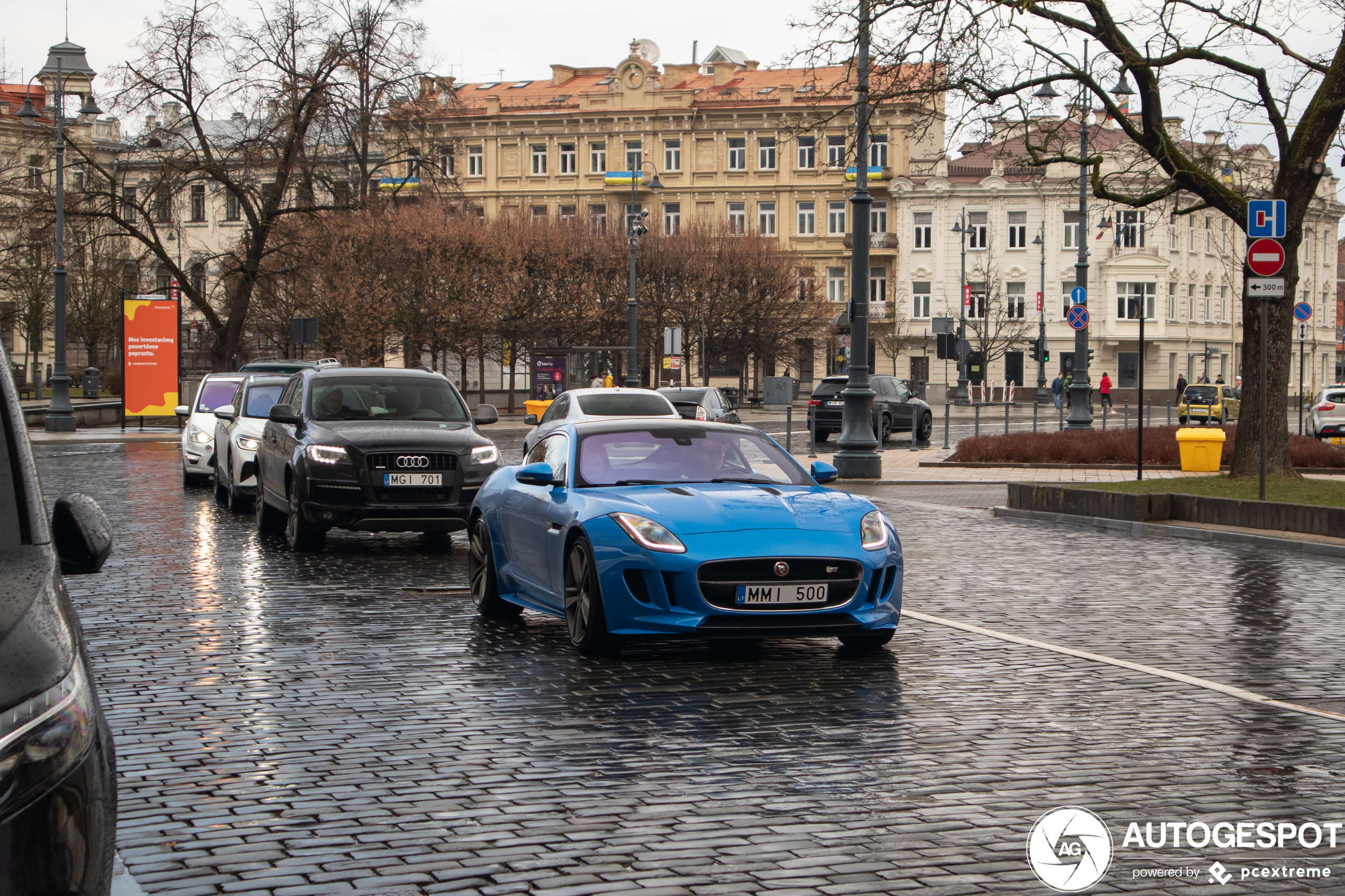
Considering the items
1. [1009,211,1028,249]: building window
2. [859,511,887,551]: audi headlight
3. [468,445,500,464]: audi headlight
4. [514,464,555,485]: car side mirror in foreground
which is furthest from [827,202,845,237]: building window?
[859,511,887,551]: audi headlight

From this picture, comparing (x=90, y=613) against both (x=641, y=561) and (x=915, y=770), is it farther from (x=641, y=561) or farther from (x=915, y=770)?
(x=915, y=770)

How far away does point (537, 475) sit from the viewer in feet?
31.0

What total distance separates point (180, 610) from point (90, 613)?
1.85 feet

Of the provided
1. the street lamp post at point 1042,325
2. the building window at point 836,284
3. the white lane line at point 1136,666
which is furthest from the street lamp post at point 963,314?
the white lane line at point 1136,666

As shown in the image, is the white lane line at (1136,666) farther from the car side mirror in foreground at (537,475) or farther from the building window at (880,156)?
the building window at (880,156)

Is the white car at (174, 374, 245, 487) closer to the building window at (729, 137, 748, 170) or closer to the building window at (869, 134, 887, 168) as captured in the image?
the building window at (729, 137, 748, 170)

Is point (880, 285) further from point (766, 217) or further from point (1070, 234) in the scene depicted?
point (1070, 234)

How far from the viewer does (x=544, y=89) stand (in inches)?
3752

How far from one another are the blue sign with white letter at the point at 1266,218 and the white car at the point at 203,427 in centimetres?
1359

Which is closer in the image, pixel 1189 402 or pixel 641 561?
pixel 641 561

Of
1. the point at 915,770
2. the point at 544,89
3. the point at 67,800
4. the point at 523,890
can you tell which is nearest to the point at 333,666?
the point at 915,770

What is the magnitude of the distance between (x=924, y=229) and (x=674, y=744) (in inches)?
3331

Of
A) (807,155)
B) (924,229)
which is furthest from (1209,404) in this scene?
(807,155)

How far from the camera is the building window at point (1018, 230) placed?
87.9 metres
